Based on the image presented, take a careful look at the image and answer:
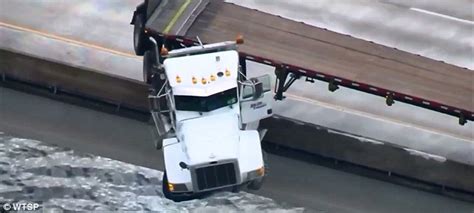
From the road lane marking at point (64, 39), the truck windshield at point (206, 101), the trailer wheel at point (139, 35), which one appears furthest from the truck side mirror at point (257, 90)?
the road lane marking at point (64, 39)

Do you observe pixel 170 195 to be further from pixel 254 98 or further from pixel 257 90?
pixel 257 90

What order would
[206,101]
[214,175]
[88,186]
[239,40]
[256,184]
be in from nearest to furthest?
[214,175] → [206,101] → [239,40] → [256,184] → [88,186]

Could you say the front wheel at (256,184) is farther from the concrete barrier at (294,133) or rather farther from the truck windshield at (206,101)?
the truck windshield at (206,101)

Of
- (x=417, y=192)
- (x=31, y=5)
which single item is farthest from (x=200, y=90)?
(x=31, y=5)

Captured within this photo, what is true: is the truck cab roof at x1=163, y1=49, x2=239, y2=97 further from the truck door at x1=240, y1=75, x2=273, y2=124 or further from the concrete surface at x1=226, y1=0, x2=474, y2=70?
the concrete surface at x1=226, y1=0, x2=474, y2=70

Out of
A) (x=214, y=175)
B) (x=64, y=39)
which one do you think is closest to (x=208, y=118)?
(x=214, y=175)

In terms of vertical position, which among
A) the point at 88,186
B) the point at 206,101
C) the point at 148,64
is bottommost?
the point at 88,186

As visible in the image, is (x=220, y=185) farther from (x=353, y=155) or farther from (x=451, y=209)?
(x=451, y=209)

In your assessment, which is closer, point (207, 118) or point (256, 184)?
point (207, 118)
